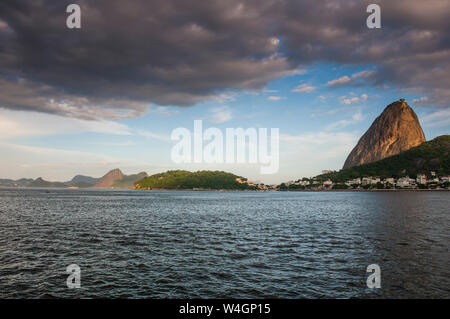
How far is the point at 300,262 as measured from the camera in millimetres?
26203

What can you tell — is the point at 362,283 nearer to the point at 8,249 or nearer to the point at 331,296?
the point at 331,296

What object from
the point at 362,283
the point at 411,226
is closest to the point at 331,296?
the point at 362,283
